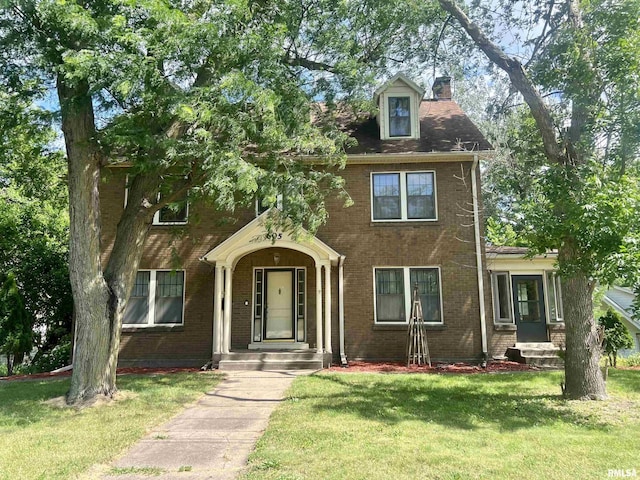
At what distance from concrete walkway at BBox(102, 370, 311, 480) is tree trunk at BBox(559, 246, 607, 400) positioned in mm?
4967

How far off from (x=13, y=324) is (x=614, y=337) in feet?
56.0

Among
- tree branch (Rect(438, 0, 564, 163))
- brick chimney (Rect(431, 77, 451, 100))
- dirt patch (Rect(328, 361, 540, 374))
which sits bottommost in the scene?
dirt patch (Rect(328, 361, 540, 374))

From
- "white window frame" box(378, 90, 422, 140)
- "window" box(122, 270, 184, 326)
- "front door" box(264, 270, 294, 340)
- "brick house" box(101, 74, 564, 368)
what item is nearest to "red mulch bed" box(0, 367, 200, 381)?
"brick house" box(101, 74, 564, 368)

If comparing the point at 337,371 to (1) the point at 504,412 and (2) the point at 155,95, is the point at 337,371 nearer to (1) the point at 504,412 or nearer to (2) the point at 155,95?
(1) the point at 504,412

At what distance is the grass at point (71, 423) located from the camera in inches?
194

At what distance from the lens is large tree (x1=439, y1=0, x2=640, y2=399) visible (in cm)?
651

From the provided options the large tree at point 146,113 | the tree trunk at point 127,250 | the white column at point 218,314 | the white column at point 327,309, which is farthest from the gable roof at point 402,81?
the tree trunk at point 127,250

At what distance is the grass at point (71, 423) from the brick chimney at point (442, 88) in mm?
12651

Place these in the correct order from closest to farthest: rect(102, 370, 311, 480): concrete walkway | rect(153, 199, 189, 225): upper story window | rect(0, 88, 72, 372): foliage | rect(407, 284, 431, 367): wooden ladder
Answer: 1. rect(102, 370, 311, 480): concrete walkway
2. rect(407, 284, 431, 367): wooden ladder
3. rect(153, 199, 189, 225): upper story window
4. rect(0, 88, 72, 372): foliage

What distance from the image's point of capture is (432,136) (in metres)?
14.0

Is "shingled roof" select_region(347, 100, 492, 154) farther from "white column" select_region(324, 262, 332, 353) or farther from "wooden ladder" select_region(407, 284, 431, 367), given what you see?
"wooden ladder" select_region(407, 284, 431, 367)

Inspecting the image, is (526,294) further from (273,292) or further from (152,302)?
(152,302)

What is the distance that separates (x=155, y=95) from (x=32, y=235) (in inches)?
472

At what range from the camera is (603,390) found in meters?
7.59
